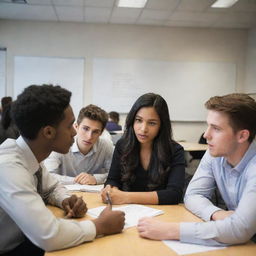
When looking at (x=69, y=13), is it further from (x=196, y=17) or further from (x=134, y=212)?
(x=134, y=212)

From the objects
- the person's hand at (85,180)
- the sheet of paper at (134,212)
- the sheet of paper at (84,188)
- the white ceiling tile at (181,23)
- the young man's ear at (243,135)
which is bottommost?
the sheet of paper at (84,188)

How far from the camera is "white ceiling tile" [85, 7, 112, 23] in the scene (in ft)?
17.2

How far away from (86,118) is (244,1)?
4.03m

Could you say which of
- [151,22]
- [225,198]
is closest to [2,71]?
[151,22]

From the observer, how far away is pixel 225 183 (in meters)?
1.42

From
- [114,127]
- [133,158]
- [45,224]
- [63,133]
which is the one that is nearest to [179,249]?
[45,224]

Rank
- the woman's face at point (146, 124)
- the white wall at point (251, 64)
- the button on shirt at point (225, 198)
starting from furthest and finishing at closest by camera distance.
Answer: the white wall at point (251, 64) < the woman's face at point (146, 124) < the button on shirt at point (225, 198)

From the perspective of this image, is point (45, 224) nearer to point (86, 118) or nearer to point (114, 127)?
point (86, 118)

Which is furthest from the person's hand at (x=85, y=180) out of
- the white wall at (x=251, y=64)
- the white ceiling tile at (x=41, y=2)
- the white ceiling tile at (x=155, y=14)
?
the white wall at (x=251, y=64)

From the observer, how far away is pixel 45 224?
3.12ft

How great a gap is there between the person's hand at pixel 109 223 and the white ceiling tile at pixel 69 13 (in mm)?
4825

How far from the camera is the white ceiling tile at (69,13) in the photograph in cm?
520

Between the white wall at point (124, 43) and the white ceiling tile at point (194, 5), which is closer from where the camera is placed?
the white ceiling tile at point (194, 5)

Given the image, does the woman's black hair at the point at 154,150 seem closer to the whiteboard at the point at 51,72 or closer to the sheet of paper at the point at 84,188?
the sheet of paper at the point at 84,188
